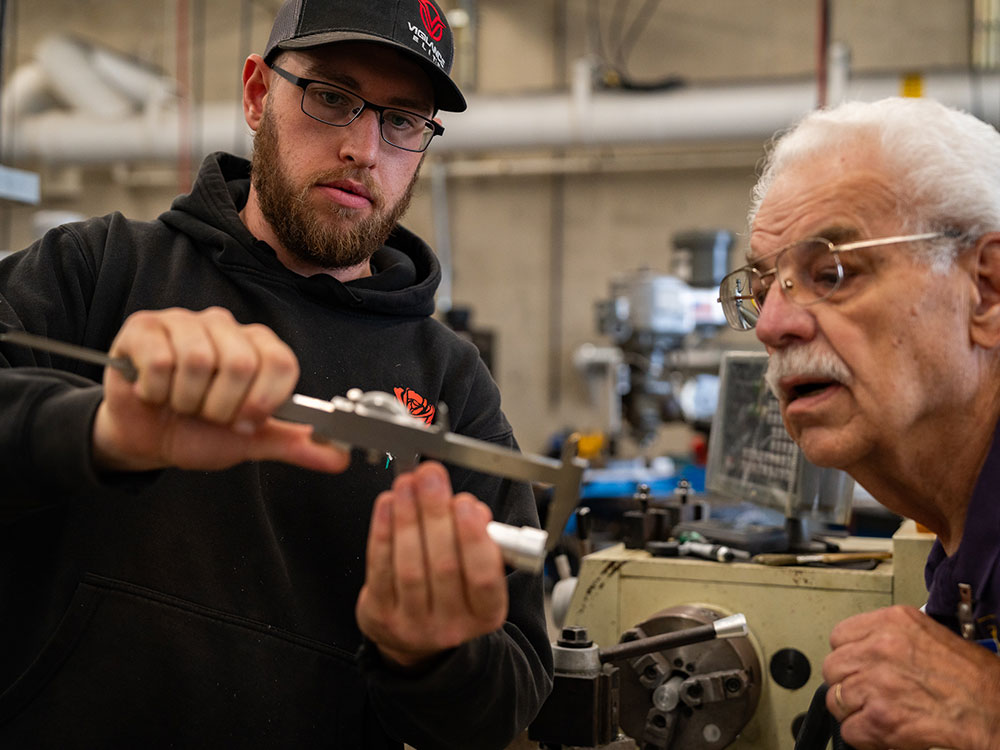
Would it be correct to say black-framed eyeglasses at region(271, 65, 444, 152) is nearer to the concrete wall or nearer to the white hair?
the white hair

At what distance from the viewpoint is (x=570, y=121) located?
452cm

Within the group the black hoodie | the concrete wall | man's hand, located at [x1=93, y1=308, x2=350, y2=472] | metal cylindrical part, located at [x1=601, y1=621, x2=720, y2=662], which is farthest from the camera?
the concrete wall

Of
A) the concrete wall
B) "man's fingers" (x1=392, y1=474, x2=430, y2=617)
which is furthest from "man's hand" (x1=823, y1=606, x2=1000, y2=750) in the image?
the concrete wall

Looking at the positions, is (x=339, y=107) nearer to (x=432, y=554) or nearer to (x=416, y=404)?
(x=416, y=404)

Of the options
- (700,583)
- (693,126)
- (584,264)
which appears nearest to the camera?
(700,583)

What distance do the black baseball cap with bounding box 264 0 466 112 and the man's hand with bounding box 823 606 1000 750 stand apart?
84 centimetres

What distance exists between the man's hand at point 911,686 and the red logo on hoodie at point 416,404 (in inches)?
21.5

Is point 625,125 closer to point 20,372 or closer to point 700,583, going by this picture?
point 700,583

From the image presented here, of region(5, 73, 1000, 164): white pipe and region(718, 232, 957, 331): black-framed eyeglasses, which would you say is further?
region(5, 73, 1000, 164): white pipe

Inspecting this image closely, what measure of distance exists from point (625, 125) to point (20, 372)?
395 centimetres

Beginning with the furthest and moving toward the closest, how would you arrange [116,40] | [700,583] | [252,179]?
[116,40], [700,583], [252,179]

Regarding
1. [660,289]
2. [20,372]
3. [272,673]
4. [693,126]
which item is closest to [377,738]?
[272,673]

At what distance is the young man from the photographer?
76cm

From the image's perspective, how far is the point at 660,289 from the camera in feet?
11.7
